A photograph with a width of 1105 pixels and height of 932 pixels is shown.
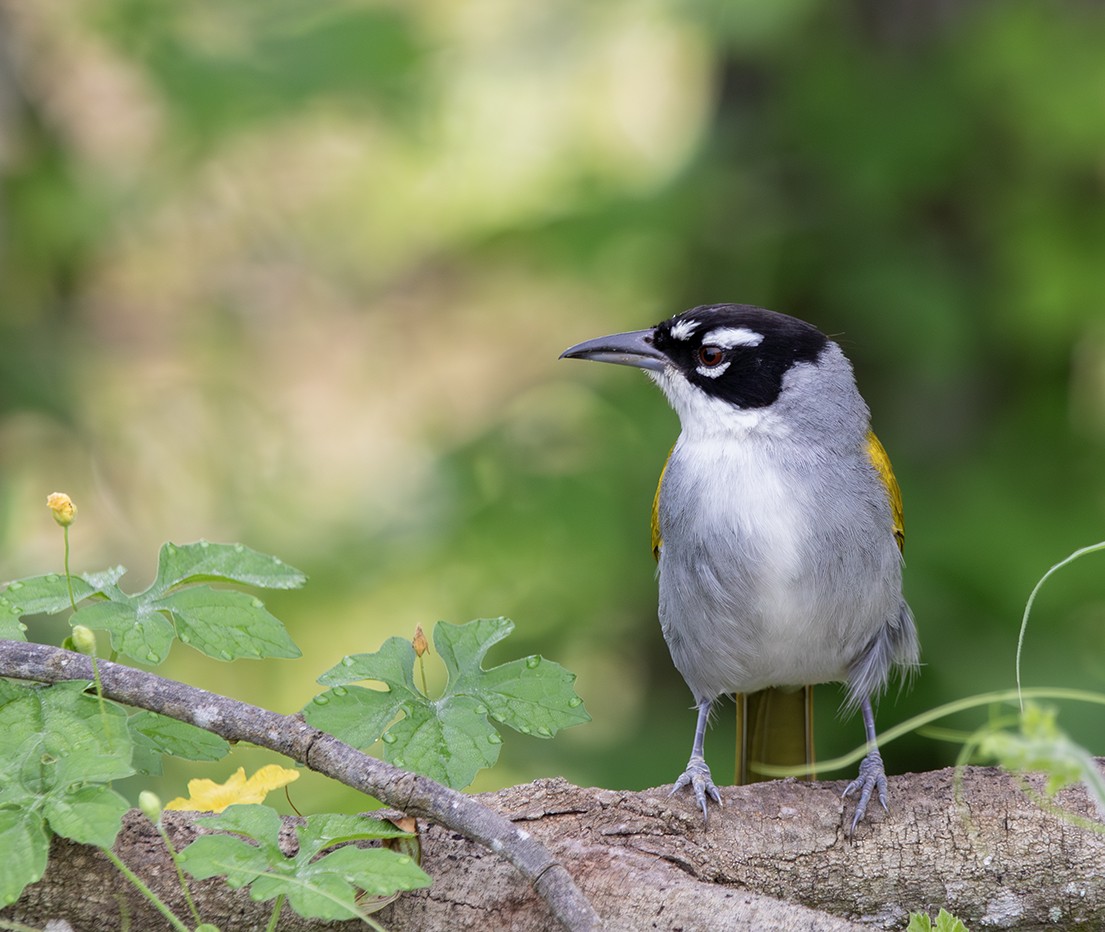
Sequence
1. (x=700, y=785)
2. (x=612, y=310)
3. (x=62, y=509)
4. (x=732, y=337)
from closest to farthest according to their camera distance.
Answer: (x=62, y=509)
(x=700, y=785)
(x=732, y=337)
(x=612, y=310)

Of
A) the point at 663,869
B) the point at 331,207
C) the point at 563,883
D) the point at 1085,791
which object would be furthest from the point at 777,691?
the point at 331,207

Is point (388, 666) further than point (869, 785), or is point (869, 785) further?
point (869, 785)

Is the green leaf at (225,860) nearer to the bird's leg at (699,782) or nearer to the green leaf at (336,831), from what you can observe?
the green leaf at (336,831)

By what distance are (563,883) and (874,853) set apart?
98 centimetres

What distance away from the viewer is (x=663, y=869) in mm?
2559

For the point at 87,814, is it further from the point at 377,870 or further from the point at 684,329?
the point at 684,329

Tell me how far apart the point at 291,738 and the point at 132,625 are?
36cm

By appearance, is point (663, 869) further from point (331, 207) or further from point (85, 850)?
point (331, 207)

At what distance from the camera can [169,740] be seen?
2.44 m

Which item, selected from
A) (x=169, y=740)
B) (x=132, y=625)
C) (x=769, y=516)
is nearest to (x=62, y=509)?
(x=132, y=625)

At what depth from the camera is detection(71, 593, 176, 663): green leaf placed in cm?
234

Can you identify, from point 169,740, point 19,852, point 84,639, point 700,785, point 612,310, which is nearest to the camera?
point 19,852

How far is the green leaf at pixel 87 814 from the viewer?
2.02 m

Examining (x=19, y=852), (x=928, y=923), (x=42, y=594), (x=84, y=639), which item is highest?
(x=42, y=594)
